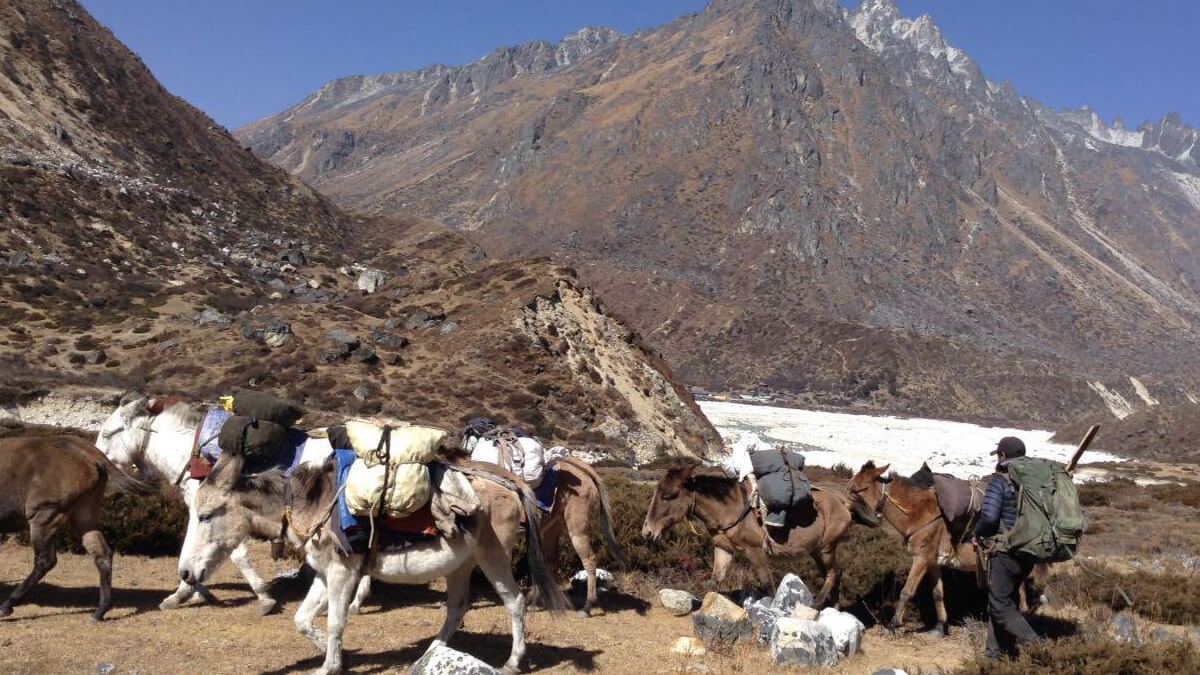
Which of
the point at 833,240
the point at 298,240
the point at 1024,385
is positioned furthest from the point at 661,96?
the point at 298,240

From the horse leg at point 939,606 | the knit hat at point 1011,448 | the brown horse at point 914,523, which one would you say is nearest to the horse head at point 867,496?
the brown horse at point 914,523

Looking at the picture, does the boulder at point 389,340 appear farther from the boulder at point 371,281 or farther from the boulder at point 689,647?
the boulder at point 689,647

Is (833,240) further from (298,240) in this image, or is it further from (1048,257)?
(298,240)

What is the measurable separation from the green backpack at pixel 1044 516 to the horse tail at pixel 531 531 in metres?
3.99

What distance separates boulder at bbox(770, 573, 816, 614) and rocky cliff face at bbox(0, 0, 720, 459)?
19.4m

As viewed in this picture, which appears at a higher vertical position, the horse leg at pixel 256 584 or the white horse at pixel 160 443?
the white horse at pixel 160 443

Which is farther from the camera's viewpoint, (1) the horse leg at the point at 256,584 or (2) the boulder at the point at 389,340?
(2) the boulder at the point at 389,340

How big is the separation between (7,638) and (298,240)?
60543 mm

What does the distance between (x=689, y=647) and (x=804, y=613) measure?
144 centimetres

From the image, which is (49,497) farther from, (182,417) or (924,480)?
(924,480)

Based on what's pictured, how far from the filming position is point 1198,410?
205ft

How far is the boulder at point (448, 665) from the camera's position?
221 inches

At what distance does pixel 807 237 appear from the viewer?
131500mm

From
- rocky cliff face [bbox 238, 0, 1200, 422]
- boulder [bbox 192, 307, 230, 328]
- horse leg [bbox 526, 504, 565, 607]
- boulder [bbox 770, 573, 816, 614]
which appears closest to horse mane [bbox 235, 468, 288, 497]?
horse leg [bbox 526, 504, 565, 607]
